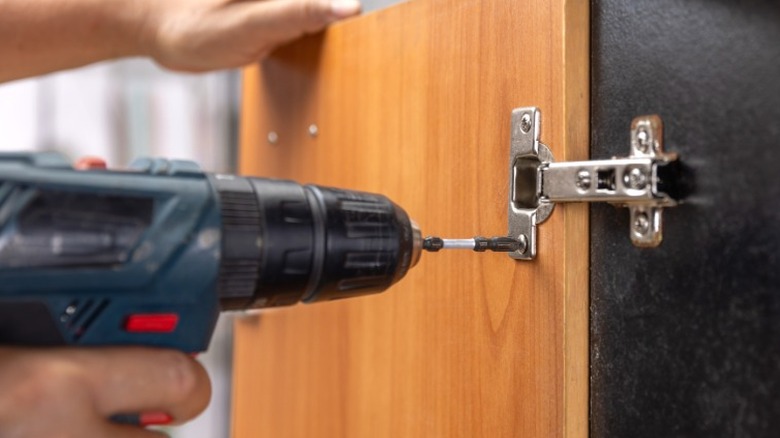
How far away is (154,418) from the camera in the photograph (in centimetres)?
45

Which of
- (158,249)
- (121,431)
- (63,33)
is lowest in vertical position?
(121,431)

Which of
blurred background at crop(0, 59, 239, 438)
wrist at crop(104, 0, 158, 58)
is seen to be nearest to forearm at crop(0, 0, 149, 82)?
wrist at crop(104, 0, 158, 58)

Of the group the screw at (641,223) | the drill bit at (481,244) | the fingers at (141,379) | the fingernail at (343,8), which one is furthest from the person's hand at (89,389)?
the fingernail at (343,8)

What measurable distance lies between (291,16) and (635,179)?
1.46ft

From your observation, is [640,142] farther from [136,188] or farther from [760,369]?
[136,188]

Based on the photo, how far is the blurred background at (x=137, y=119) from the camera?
5.40 feet

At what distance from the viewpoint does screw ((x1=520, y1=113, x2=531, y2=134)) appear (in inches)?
19.7

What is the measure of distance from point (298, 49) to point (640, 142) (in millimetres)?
458

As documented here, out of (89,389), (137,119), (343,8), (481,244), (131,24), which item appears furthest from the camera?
(137,119)

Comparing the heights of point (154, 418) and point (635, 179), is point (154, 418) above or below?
below

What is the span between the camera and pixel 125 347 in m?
0.43

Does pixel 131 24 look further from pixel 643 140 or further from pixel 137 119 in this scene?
pixel 137 119

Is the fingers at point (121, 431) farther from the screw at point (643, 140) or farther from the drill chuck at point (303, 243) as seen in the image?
the screw at point (643, 140)

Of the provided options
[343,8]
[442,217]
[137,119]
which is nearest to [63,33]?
[343,8]
